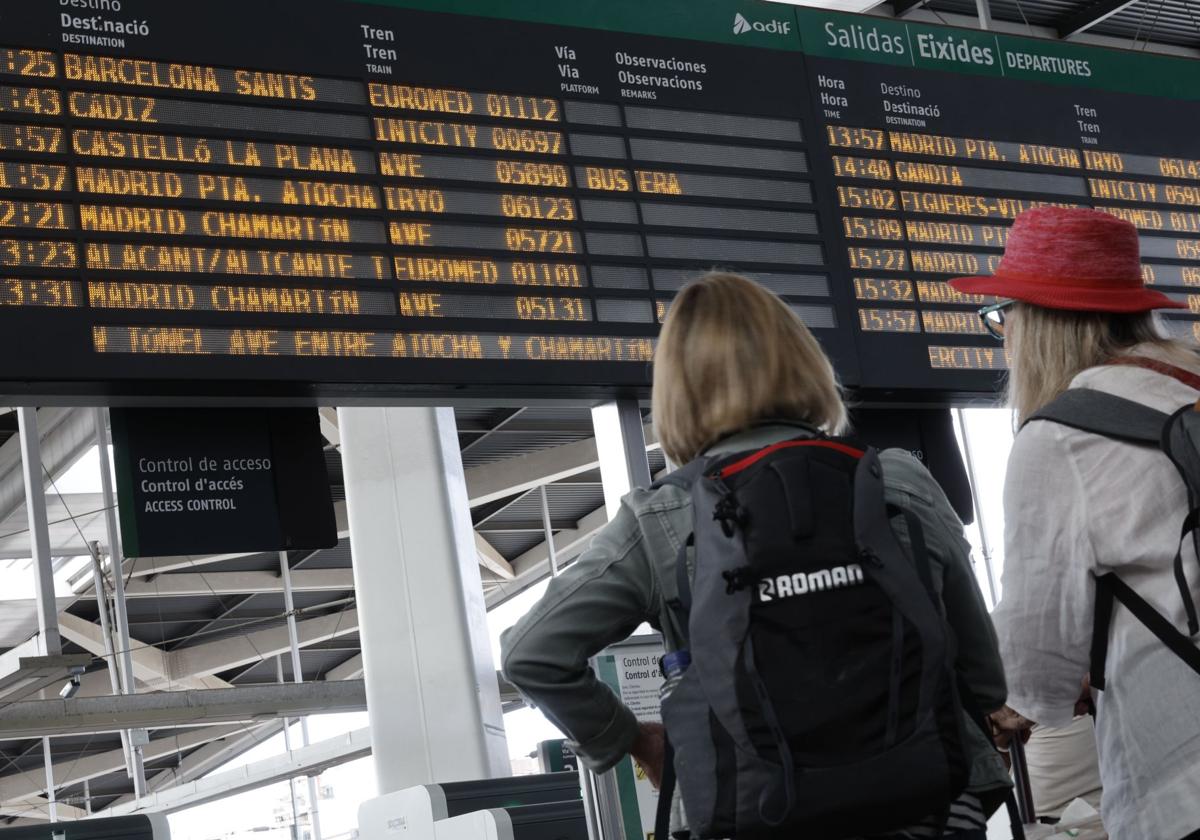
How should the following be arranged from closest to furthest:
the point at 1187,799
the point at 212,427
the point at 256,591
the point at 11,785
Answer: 1. the point at 1187,799
2. the point at 212,427
3. the point at 256,591
4. the point at 11,785

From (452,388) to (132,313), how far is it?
1.05 metres

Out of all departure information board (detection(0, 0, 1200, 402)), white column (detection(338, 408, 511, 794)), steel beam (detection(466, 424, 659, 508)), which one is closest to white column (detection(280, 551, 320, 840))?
steel beam (detection(466, 424, 659, 508))

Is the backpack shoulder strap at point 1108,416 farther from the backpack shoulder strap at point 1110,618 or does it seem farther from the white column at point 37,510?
the white column at point 37,510

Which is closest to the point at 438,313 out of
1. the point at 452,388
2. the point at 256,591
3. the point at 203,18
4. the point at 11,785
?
the point at 452,388

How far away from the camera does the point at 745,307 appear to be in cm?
211

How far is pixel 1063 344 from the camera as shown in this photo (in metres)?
2.41

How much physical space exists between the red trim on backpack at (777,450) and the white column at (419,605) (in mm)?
6600

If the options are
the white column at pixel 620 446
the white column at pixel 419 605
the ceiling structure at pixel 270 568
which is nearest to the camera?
the white column at pixel 620 446

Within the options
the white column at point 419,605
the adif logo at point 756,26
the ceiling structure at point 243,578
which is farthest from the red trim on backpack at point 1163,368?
the ceiling structure at point 243,578

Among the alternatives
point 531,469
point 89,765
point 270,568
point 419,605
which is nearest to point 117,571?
point 531,469

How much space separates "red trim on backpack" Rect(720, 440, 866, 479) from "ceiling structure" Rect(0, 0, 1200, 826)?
6864mm

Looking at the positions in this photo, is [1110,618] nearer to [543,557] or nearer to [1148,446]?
[1148,446]

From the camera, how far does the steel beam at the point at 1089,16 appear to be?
9.95m

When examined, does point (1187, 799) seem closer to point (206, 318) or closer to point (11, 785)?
point (206, 318)
